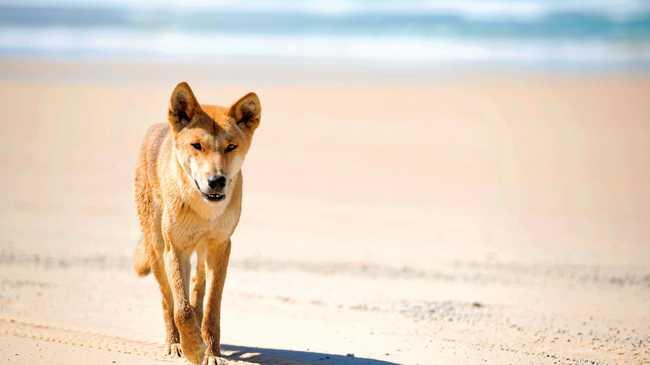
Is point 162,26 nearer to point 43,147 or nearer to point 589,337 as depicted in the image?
point 43,147

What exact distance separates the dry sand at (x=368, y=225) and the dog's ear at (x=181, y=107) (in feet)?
5.81

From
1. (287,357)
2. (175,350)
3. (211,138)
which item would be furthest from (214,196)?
(287,357)

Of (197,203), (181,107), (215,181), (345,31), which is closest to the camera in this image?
(215,181)

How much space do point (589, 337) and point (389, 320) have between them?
178cm

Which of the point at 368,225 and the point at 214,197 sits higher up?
the point at 368,225

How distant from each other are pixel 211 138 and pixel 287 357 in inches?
75.7

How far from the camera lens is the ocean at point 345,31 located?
31.5 m

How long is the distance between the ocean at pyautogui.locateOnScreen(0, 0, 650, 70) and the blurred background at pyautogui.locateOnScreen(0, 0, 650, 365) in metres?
0.28

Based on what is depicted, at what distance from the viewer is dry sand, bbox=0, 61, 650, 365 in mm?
7949

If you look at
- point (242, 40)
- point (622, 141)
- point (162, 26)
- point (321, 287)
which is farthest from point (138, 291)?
point (162, 26)

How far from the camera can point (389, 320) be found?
8539 mm

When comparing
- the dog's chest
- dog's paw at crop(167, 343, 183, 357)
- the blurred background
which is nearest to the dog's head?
the dog's chest

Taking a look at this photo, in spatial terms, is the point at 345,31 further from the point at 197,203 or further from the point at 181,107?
the point at 197,203

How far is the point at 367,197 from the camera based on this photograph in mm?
14633
